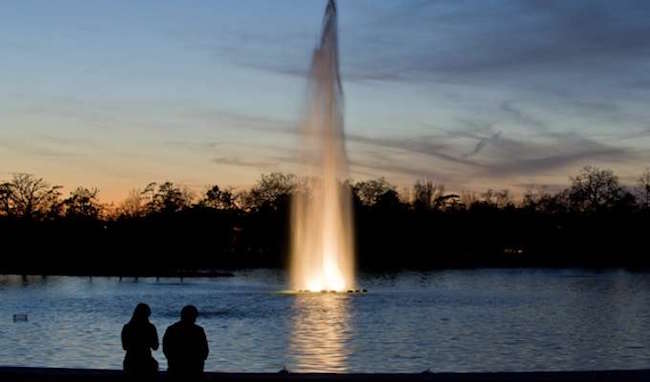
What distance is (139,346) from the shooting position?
1431cm

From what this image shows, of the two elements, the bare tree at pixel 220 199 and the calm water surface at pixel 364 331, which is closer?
the calm water surface at pixel 364 331

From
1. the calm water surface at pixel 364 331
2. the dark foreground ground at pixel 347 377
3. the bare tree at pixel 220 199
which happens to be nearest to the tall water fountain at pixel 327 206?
the calm water surface at pixel 364 331

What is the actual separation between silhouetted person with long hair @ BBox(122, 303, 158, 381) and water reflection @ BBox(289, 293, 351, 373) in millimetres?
11749

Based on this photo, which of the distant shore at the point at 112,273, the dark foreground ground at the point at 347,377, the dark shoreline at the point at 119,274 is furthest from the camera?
the distant shore at the point at 112,273

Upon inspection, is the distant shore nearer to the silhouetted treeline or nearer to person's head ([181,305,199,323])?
the silhouetted treeline

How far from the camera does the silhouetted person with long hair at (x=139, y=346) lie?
46.6 ft

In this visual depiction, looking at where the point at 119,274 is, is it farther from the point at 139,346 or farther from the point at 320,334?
the point at 139,346

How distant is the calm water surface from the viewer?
28.2 metres

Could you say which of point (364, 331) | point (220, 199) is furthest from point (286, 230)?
point (364, 331)

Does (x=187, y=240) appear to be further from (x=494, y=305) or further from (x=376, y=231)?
(x=494, y=305)

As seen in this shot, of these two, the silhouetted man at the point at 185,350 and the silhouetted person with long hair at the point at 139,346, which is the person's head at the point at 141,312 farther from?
the silhouetted man at the point at 185,350

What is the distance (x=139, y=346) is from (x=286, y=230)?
5262 inches

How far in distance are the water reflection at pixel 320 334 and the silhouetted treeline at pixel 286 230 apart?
74957 mm

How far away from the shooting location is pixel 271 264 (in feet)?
472
